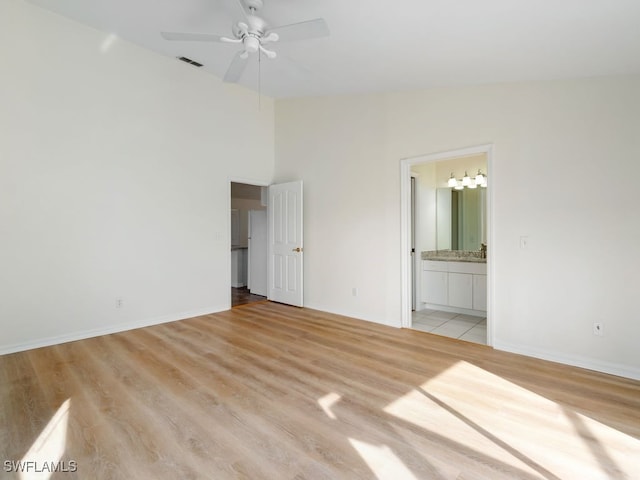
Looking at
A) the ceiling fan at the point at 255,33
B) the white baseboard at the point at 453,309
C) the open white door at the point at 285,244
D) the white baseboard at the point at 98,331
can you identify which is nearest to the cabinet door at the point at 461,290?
the white baseboard at the point at 453,309

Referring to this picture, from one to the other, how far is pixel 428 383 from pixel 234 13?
3768 mm

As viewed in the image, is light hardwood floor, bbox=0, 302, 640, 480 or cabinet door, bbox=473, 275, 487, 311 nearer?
light hardwood floor, bbox=0, 302, 640, 480

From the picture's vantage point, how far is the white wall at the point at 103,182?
3295 millimetres

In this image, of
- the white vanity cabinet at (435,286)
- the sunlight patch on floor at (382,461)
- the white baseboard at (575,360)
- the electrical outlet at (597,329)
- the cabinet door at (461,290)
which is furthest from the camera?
the white vanity cabinet at (435,286)

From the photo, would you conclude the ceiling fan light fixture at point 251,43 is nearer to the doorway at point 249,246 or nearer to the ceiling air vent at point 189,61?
the ceiling air vent at point 189,61

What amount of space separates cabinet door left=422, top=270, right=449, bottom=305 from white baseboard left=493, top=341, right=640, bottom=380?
5.39 feet

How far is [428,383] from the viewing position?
2627 millimetres

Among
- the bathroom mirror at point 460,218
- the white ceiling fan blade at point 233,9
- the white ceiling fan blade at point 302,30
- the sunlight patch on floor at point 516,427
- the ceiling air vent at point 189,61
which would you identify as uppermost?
the ceiling air vent at point 189,61

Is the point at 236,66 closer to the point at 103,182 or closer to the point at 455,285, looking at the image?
the point at 103,182

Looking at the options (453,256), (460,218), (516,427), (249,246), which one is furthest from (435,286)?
(249,246)

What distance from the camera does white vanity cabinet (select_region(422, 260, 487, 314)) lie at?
4.64m

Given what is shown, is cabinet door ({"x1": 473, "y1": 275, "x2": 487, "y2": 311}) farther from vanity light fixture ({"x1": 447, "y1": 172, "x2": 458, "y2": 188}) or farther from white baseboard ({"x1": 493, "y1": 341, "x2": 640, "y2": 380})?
vanity light fixture ({"x1": 447, "y1": 172, "x2": 458, "y2": 188})

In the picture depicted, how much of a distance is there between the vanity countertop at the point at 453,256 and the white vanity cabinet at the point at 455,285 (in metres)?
0.05

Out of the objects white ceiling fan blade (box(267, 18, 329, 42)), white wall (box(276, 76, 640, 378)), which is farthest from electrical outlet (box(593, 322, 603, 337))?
white ceiling fan blade (box(267, 18, 329, 42))
